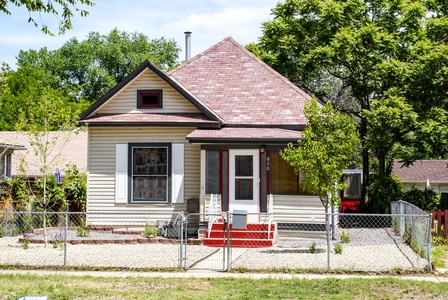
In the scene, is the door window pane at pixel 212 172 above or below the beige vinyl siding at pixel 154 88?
below

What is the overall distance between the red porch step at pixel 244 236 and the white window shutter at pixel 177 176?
2338 millimetres

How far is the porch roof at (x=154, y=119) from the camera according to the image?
69.4 feet

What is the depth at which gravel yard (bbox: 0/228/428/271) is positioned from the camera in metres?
14.6

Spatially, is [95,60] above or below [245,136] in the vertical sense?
above

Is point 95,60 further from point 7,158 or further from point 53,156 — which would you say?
point 7,158

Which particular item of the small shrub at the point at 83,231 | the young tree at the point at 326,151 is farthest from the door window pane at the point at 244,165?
the small shrub at the point at 83,231

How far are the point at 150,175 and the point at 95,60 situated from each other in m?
46.7

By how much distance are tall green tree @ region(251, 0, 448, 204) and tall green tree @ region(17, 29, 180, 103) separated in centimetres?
3507

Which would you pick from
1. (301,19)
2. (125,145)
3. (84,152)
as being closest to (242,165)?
(125,145)


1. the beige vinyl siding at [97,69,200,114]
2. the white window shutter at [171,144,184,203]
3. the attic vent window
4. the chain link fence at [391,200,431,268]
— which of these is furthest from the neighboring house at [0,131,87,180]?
the chain link fence at [391,200,431,268]

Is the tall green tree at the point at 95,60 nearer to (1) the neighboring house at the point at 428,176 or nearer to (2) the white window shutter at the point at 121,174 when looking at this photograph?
(1) the neighboring house at the point at 428,176

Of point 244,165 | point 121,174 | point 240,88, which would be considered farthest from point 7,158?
point 244,165

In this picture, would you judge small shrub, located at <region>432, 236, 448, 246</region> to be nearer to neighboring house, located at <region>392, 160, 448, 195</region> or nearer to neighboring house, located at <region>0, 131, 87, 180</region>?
neighboring house, located at <region>0, 131, 87, 180</region>

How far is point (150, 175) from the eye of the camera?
70.8ft
